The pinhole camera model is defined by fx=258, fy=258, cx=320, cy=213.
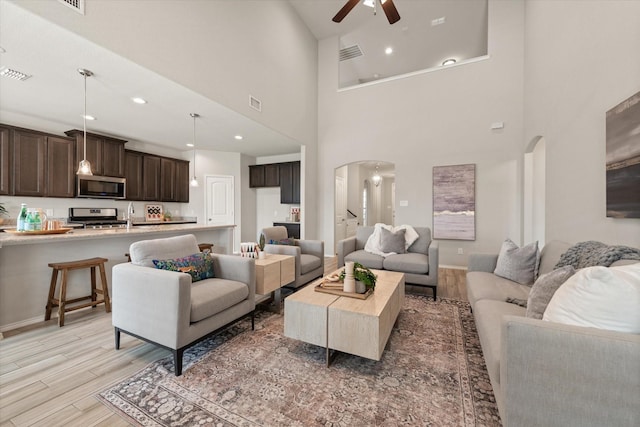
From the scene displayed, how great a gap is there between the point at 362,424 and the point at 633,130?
2.58m

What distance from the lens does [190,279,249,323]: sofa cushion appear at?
73.8 inches

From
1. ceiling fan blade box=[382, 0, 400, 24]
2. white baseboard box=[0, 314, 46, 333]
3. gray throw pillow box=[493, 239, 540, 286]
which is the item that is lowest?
white baseboard box=[0, 314, 46, 333]

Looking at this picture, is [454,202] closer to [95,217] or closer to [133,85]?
[133,85]

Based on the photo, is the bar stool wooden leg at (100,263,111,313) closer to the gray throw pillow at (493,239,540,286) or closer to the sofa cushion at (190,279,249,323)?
the sofa cushion at (190,279,249,323)

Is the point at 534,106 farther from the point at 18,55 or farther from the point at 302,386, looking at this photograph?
the point at 18,55

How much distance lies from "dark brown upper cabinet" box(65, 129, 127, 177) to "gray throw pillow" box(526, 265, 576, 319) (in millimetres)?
6360

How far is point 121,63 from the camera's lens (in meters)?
2.55

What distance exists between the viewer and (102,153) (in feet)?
→ 15.9

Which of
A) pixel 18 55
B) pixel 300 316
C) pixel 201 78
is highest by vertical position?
pixel 201 78

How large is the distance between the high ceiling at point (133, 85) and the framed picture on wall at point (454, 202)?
3.17 meters

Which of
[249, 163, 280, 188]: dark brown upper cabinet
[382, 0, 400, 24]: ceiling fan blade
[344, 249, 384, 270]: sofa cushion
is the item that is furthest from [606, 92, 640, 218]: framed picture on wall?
[249, 163, 280, 188]: dark brown upper cabinet

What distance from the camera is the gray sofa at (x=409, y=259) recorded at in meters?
3.25

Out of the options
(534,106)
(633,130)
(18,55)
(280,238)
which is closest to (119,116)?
(18,55)

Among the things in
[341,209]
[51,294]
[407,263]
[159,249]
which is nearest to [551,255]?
[407,263]
